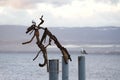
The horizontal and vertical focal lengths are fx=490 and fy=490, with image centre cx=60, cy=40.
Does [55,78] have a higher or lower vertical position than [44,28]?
lower

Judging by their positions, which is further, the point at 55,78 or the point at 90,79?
the point at 90,79

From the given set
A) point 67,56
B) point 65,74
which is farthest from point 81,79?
point 67,56

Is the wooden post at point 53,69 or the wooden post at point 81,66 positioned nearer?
the wooden post at point 53,69

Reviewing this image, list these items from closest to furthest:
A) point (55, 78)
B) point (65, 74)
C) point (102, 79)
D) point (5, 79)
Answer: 1. point (55, 78)
2. point (65, 74)
3. point (5, 79)
4. point (102, 79)

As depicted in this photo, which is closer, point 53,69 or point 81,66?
point 53,69

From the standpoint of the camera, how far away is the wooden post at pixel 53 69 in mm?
7863

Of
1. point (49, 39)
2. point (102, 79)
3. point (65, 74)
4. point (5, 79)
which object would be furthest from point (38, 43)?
point (102, 79)

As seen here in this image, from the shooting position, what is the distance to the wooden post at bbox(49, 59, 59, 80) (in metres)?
7.86

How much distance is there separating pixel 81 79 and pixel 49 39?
2.52 m

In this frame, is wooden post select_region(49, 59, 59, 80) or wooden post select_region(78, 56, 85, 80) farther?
wooden post select_region(78, 56, 85, 80)

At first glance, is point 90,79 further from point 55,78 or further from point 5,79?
point 55,78

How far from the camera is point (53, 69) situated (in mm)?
7891

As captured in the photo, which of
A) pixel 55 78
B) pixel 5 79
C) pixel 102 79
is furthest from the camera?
pixel 102 79

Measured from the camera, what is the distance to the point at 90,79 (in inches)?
3398
